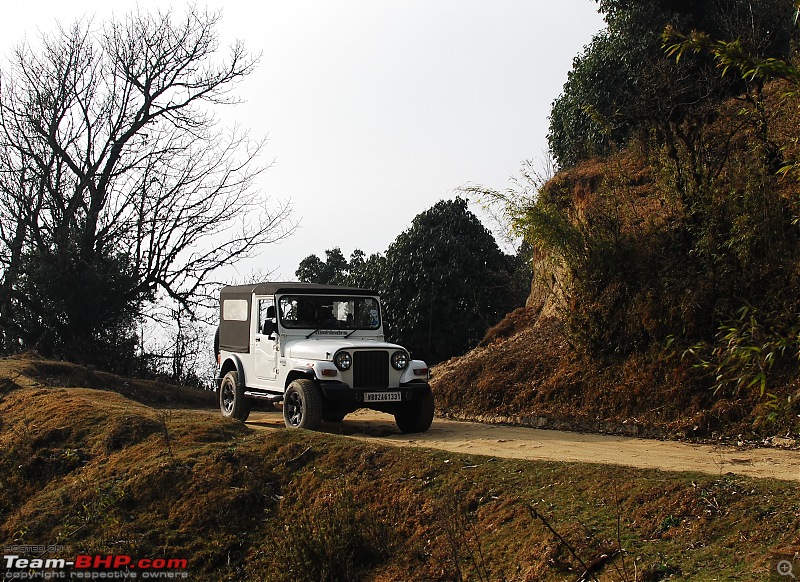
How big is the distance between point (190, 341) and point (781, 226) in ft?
60.0

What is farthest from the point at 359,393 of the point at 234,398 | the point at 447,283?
the point at 447,283

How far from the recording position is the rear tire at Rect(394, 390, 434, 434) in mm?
13727

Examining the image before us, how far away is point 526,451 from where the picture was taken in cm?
1133

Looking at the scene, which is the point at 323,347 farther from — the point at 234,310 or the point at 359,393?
the point at 234,310

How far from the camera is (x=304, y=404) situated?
42.6ft

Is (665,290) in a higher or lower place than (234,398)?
higher

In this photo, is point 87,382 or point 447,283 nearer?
point 87,382

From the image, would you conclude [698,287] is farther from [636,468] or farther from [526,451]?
[636,468]

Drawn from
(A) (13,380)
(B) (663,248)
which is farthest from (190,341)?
(B) (663,248)

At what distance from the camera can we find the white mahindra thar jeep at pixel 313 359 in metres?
13.2

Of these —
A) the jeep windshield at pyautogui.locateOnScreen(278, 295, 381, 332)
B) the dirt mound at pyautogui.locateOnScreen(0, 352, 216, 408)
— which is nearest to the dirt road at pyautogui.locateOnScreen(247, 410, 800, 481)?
the jeep windshield at pyautogui.locateOnScreen(278, 295, 381, 332)

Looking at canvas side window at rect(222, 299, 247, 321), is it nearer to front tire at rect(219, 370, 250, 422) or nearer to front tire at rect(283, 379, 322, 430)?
front tire at rect(219, 370, 250, 422)

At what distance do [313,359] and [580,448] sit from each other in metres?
4.40

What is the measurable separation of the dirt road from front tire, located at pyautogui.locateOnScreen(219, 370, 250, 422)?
31cm
